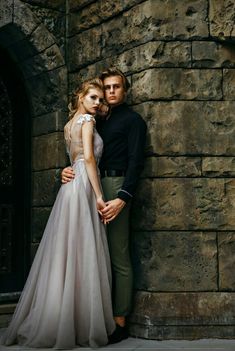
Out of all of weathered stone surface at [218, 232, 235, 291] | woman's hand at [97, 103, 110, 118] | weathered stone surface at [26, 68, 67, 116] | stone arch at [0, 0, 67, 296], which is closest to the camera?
weathered stone surface at [218, 232, 235, 291]

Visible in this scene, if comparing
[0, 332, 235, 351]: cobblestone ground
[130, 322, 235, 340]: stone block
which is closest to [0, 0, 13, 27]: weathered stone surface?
[0, 332, 235, 351]: cobblestone ground

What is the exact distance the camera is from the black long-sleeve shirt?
4.18 m

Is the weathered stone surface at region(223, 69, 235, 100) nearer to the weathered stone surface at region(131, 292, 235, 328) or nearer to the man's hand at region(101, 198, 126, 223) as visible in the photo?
the man's hand at region(101, 198, 126, 223)

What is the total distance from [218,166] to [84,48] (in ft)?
5.82

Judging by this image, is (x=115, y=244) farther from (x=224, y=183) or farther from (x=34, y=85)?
(x=34, y=85)

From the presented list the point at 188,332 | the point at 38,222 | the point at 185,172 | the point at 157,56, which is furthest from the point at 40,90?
the point at 188,332

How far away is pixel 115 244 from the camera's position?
4305mm

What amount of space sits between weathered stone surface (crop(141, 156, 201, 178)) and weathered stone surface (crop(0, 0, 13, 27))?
194cm

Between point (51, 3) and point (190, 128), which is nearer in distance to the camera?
point (190, 128)

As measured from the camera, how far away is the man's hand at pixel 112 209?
13.5 ft

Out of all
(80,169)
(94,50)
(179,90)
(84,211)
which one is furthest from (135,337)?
(94,50)

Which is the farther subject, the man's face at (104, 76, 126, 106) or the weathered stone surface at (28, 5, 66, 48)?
the weathered stone surface at (28, 5, 66, 48)

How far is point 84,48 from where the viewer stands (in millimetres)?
5086

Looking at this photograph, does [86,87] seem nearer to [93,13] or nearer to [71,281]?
[93,13]
